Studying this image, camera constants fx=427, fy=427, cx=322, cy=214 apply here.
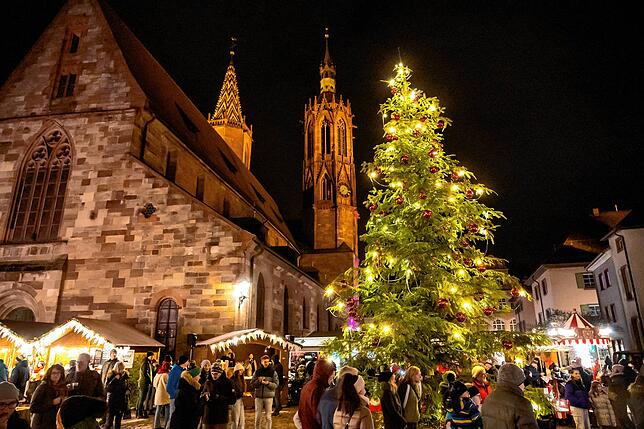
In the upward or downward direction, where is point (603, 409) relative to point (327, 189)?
downward

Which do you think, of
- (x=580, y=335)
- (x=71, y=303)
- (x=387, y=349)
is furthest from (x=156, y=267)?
(x=580, y=335)

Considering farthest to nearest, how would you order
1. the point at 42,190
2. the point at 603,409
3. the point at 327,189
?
the point at 327,189
the point at 42,190
the point at 603,409

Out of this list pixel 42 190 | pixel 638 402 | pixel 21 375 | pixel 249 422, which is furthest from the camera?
pixel 42 190

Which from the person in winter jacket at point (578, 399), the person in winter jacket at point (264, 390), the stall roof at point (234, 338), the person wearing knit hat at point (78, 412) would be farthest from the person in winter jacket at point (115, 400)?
the person in winter jacket at point (578, 399)

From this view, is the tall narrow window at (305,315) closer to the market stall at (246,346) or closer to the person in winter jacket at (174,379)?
the market stall at (246,346)

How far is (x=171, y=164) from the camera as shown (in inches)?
776

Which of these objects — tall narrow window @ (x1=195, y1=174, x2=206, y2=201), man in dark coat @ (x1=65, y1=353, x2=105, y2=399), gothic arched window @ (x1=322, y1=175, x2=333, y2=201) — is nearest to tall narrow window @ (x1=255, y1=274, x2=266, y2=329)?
tall narrow window @ (x1=195, y1=174, x2=206, y2=201)

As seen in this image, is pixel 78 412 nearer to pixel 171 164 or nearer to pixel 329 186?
pixel 171 164

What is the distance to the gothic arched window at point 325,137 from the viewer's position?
40.8 metres

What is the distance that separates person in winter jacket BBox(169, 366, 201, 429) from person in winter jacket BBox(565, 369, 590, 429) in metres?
7.50

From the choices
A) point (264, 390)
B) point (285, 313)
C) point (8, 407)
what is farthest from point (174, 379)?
point (285, 313)

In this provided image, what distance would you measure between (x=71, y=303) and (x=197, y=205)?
5.74m

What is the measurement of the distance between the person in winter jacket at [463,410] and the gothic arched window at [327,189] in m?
33.0

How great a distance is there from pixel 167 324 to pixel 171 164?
25.1 ft
